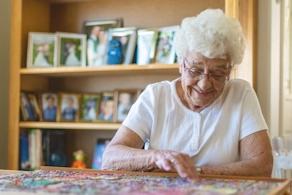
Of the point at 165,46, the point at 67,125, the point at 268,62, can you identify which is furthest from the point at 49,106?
the point at 268,62

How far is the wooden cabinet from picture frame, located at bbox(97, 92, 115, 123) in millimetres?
98

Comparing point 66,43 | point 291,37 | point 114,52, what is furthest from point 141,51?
point 291,37

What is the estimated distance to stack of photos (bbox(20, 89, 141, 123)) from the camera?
263 centimetres

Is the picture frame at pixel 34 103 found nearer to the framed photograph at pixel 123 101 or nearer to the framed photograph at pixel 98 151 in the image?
the framed photograph at pixel 98 151

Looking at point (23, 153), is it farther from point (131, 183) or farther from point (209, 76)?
point (131, 183)

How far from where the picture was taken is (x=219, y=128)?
1.66 m

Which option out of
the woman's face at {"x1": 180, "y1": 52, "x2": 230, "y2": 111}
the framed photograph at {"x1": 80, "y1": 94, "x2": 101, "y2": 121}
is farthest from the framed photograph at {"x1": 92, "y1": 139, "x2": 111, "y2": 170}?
the woman's face at {"x1": 180, "y1": 52, "x2": 230, "y2": 111}

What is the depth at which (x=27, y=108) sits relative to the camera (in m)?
2.70

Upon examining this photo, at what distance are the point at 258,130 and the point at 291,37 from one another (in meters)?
1.29

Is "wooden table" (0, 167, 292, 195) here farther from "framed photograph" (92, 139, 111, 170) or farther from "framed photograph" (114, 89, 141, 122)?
"framed photograph" (92, 139, 111, 170)

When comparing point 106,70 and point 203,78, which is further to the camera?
point 106,70

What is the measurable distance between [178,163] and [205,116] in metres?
0.46

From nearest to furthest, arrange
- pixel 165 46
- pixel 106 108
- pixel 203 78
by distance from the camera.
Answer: pixel 203 78 < pixel 165 46 < pixel 106 108

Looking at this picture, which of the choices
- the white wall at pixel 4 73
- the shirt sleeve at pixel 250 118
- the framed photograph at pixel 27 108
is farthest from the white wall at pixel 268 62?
the white wall at pixel 4 73
